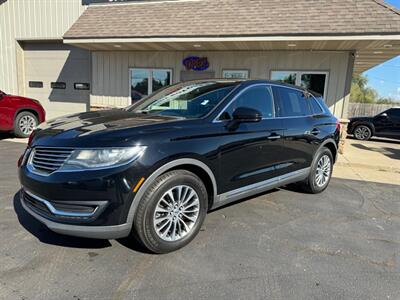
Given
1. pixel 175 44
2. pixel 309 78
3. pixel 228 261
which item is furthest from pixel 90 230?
pixel 309 78

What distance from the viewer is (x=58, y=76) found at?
12336 millimetres

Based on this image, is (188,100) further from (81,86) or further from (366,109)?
(366,109)

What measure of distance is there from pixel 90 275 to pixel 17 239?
1100 millimetres

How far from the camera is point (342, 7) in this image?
7910 millimetres

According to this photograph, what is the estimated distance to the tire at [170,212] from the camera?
8.86 feet

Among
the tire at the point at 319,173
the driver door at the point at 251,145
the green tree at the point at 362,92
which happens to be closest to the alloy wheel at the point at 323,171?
the tire at the point at 319,173

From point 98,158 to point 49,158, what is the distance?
0.53 m

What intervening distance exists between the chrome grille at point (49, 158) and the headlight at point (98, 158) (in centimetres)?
8

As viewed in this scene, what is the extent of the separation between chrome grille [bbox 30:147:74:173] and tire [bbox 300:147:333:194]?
3.64 metres

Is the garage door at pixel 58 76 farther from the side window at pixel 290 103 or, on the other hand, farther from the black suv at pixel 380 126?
the black suv at pixel 380 126

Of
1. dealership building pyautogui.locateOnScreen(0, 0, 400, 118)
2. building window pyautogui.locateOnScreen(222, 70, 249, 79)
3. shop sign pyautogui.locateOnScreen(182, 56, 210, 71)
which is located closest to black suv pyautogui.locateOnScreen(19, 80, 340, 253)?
dealership building pyautogui.locateOnScreen(0, 0, 400, 118)

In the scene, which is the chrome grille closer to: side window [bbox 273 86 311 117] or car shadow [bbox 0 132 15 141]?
side window [bbox 273 86 311 117]

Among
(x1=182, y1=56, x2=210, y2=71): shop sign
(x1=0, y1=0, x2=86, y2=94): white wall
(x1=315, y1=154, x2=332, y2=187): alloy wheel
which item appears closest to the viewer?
(x1=315, y1=154, x2=332, y2=187): alloy wheel

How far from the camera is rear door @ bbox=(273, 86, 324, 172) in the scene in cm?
413
